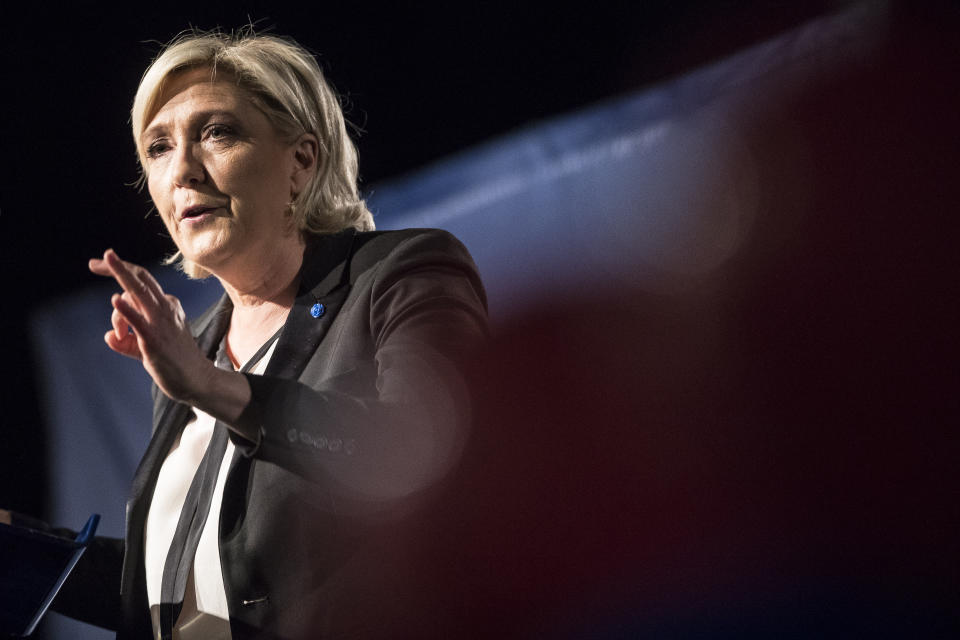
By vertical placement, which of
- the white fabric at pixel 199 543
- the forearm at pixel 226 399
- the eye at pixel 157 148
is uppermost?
the eye at pixel 157 148

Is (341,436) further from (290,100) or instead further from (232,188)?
(290,100)

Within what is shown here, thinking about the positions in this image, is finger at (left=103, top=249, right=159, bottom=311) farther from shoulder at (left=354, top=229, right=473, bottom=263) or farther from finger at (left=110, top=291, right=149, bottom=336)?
shoulder at (left=354, top=229, right=473, bottom=263)

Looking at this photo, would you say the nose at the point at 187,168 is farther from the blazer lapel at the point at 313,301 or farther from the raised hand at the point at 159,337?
the raised hand at the point at 159,337

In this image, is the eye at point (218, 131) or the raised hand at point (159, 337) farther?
the eye at point (218, 131)

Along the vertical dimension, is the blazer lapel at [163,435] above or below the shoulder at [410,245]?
below

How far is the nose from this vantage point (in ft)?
4.55

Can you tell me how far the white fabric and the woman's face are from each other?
0.18 meters

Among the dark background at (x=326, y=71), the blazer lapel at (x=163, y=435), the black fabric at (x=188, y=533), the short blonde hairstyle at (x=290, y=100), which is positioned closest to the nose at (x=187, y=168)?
the short blonde hairstyle at (x=290, y=100)

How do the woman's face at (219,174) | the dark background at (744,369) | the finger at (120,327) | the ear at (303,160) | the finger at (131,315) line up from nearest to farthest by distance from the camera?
the finger at (131,315) < the finger at (120,327) < the dark background at (744,369) < the woman's face at (219,174) < the ear at (303,160)

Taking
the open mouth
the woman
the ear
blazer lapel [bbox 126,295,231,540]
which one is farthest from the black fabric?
Result: the ear

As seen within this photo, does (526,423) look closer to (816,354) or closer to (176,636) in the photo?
(816,354)

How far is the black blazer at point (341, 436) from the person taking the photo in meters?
0.97

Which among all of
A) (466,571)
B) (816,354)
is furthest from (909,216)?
(466,571)

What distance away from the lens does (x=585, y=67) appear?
157cm
